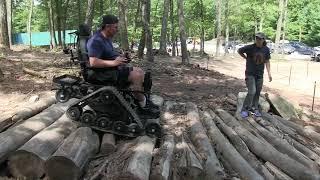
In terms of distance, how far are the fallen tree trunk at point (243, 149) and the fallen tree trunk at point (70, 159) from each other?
2.45 m

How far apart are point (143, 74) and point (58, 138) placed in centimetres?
173

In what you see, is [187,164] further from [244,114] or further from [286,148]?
[244,114]

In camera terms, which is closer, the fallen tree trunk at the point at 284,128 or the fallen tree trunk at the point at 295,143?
the fallen tree trunk at the point at 295,143

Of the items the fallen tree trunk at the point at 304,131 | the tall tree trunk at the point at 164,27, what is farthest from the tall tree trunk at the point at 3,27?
the fallen tree trunk at the point at 304,131

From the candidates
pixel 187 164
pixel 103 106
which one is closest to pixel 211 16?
pixel 103 106

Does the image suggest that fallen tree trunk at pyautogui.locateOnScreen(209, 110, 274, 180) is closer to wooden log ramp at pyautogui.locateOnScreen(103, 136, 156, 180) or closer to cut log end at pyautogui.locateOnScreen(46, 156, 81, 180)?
wooden log ramp at pyautogui.locateOnScreen(103, 136, 156, 180)

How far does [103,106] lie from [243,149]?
2442 mm

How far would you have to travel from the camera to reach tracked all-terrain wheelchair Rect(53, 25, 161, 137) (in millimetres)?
7133

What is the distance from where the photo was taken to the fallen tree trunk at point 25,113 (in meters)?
7.23

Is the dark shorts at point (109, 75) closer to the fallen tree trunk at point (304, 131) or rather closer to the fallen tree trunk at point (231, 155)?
the fallen tree trunk at point (231, 155)

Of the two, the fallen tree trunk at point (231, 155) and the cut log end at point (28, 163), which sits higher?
the cut log end at point (28, 163)

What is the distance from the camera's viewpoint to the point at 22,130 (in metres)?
6.83

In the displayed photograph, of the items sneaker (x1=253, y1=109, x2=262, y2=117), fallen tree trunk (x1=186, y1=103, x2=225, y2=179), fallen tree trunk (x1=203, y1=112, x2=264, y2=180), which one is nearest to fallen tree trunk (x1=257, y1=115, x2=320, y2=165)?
sneaker (x1=253, y1=109, x2=262, y2=117)

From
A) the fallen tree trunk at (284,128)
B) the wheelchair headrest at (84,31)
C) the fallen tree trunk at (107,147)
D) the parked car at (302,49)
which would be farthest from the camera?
the parked car at (302,49)
